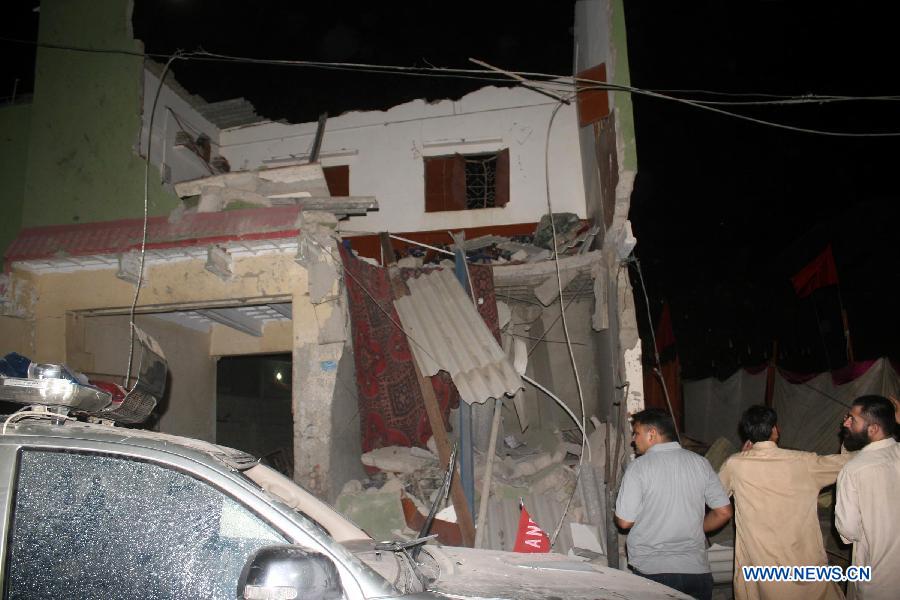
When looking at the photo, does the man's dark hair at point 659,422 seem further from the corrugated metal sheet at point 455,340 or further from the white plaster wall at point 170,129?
the white plaster wall at point 170,129

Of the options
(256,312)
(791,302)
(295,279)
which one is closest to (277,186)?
(295,279)

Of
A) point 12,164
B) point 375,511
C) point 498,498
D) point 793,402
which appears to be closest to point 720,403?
point 793,402

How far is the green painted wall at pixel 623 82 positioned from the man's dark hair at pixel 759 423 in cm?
330

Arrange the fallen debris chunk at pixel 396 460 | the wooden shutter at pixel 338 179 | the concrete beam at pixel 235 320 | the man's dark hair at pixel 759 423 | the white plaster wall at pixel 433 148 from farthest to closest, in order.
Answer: the wooden shutter at pixel 338 179 → the white plaster wall at pixel 433 148 → the concrete beam at pixel 235 320 → the fallen debris chunk at pixel 396 460 → the man's dark hair at pixel 759 423

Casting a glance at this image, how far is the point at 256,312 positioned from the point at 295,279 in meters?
2.84

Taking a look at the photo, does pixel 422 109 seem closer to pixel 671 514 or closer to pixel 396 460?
pixel 396 460

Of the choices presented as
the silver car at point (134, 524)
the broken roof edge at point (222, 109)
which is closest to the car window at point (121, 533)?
the silver car at point (134, 524)

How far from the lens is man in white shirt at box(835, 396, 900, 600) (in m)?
3.09

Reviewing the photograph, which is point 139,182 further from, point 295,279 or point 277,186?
point 295,279

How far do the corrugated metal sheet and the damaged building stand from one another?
0.08ft

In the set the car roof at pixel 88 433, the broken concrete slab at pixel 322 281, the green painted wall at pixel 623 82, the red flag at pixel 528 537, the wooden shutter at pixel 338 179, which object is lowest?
the red flag at pixel 528 537

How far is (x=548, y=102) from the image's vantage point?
10.2 meters

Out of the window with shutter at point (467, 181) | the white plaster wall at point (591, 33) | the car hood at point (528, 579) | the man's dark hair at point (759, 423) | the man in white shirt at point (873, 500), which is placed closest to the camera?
the car hood at point (528, 579)

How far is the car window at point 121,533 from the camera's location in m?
1.90
